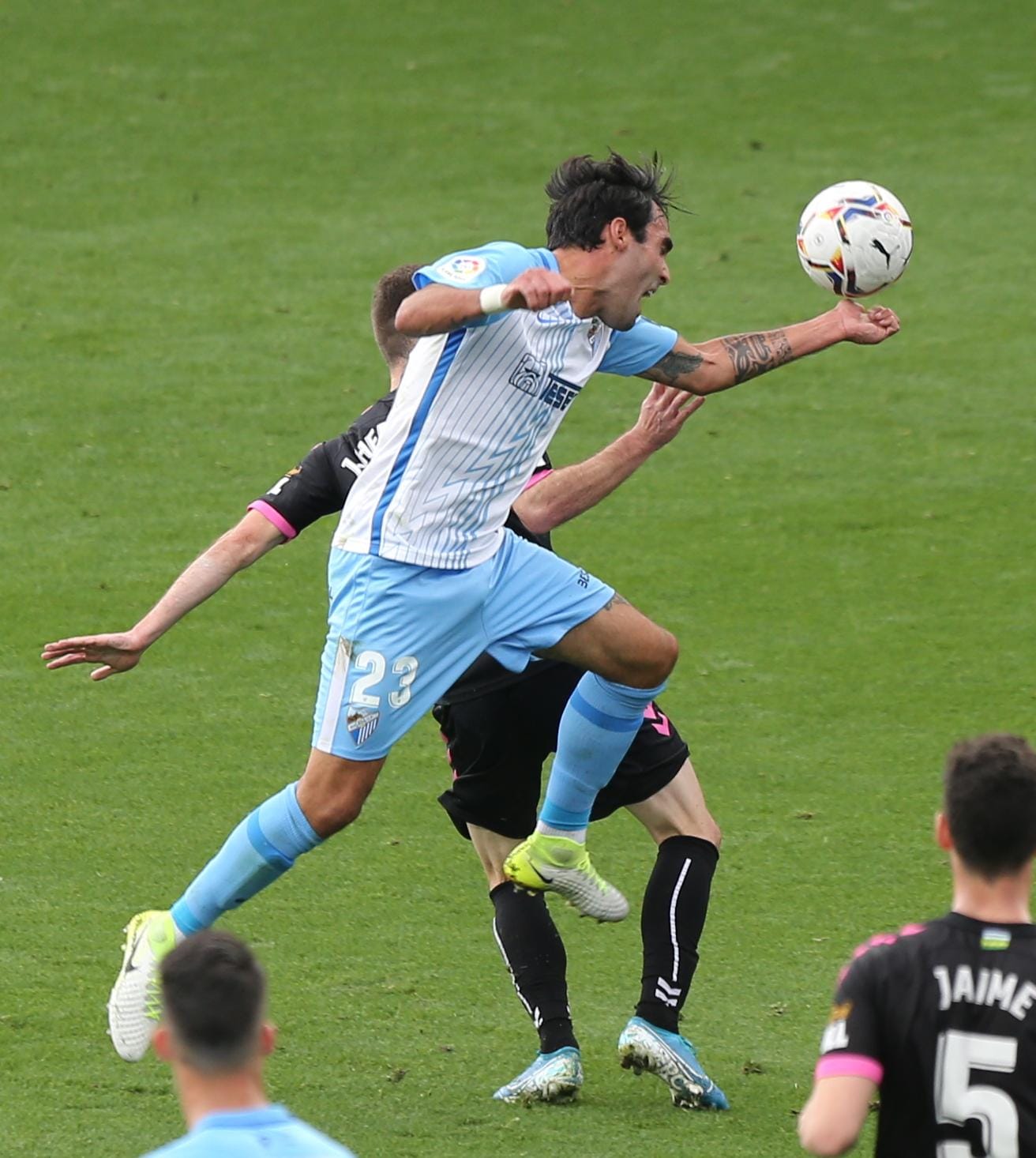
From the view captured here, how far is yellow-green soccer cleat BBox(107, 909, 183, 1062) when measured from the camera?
4867 millimetres

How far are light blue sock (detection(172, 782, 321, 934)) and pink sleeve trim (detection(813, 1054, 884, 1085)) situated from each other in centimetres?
224

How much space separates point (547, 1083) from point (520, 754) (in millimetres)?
897

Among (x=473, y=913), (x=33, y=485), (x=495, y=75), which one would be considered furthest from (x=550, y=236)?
(x=495, y=75)

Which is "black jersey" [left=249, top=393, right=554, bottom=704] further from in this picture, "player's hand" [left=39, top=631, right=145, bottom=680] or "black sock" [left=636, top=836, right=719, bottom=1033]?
"black sock" [left=636, top=836, right=719, bottom=1033]

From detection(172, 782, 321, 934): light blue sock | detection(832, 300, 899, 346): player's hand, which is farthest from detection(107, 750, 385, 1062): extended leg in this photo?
detection(832, 300, 899, 346): player's hand

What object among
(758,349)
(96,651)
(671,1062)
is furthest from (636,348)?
(671,1062)

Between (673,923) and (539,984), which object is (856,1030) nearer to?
(673,923)

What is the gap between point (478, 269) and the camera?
189 inches

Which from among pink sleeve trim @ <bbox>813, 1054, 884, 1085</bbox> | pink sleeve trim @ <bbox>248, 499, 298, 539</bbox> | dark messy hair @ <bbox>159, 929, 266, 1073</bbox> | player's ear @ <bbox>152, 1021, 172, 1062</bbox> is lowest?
pink sleeve trim @ <bbox>813, 1054, 884, 1085</bbox>

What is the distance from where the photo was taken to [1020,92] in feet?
56.7

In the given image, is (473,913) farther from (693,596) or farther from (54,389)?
(54,389)

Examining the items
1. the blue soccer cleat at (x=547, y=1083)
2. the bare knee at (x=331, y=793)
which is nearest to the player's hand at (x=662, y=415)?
the bare knee at (x=331, y=793)

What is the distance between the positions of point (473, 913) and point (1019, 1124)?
3659 millimetres

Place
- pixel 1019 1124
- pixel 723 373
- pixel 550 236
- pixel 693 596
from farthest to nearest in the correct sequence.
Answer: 1. pixel 693 596
2. pixel 723 373
3. pixel 550 236
4. pixel 1019 1124
